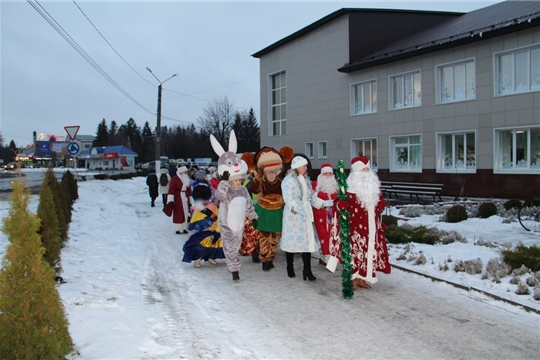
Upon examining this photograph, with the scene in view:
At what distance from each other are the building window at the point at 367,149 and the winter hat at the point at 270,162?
1813cm

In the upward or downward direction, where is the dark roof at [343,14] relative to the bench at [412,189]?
upward

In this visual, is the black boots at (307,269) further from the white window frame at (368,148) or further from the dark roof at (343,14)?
the dark roof at (343,14)

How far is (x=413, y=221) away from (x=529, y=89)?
9082mm

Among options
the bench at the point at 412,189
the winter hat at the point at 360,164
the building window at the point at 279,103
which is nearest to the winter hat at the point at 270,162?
the winter hat at the point at 360,164

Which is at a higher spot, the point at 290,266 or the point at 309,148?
the point at 309,148

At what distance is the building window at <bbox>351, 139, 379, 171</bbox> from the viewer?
83.1 feet

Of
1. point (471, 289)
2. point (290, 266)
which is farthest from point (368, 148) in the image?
point (471, 289)

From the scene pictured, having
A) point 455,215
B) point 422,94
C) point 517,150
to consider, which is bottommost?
point 455,215

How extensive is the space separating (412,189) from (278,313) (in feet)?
52.4

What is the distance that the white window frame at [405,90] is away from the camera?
881 inches

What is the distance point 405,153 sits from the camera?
2334cm

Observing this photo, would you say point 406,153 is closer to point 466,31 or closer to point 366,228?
point 466,31

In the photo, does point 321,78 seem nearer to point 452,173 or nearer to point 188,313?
point 452,173

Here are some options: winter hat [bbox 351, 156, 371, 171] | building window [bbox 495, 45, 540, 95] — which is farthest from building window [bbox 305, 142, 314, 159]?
winter hat [bbox 351, 156, 371, 171]
